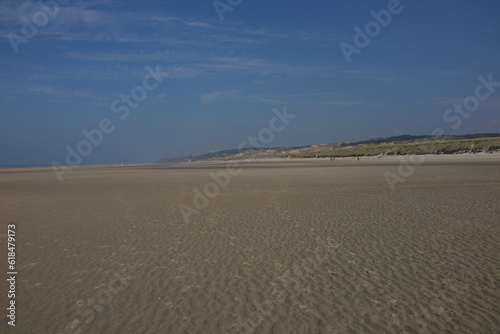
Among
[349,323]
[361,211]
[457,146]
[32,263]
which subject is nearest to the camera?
[349,323]

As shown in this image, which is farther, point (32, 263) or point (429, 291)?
point (32, 263)

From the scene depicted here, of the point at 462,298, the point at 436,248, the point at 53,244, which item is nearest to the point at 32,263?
the point at 53,244

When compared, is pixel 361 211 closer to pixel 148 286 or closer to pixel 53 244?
pixel 148 286

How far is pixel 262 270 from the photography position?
663 cm

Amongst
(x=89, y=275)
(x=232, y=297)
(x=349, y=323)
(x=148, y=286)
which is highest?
(x=89, y=275)

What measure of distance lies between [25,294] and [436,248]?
933cm

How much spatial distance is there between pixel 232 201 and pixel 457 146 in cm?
5457

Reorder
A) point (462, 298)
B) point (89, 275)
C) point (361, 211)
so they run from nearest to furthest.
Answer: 1. point (462, 298)
2. point (89, 275)
3. point (361, 211)

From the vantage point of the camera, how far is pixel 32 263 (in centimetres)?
729

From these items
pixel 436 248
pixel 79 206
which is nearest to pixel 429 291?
pixel 436 248

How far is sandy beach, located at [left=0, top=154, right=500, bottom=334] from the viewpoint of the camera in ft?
15.5

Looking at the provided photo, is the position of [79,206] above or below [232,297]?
above

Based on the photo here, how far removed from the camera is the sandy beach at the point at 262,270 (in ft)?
15.5

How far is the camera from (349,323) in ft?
15.0
